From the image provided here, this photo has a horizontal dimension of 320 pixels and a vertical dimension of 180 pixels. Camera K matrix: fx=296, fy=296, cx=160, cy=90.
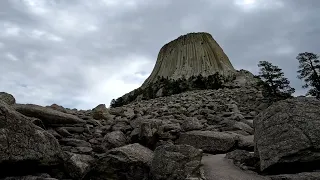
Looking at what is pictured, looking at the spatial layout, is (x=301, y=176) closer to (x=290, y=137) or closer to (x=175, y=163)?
(x=290, y=137)

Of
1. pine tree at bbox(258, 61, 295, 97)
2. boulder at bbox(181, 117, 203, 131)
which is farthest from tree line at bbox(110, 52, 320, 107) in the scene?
boulder at bbox(181, 117, 203, 131)

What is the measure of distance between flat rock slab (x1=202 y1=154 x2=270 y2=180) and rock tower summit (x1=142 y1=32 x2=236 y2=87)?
1688 inches

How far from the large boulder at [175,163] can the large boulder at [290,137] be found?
203cm

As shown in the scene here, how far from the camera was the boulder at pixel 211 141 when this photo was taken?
1200cm

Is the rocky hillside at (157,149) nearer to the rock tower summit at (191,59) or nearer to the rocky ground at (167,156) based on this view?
the rocky ground at (167,156)

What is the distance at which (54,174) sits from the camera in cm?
884

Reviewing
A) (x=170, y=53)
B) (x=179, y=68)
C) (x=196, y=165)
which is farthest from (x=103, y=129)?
(x=170, y=53)

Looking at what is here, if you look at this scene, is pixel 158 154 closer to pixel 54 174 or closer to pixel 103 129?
pixel 54 174

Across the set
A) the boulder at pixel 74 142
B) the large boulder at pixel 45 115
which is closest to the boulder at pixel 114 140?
the boulder at pixel 74 142

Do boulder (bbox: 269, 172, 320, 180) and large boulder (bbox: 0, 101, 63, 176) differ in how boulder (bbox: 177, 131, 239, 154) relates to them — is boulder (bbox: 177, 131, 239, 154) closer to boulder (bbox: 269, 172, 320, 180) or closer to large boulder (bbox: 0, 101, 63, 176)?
boulder (bbox: 269, 172, 320, 180)

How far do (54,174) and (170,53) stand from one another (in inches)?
2110

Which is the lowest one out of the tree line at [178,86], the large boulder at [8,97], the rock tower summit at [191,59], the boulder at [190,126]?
the boulder at [190,126]

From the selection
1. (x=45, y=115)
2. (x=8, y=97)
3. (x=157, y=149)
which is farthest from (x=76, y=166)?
(x=8, y=97)

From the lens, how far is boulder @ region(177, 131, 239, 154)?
12.0 metres
